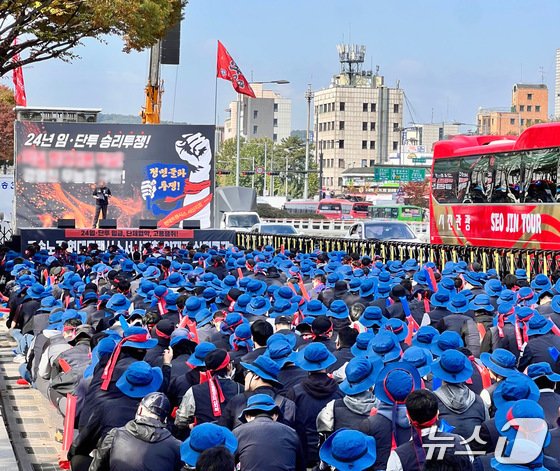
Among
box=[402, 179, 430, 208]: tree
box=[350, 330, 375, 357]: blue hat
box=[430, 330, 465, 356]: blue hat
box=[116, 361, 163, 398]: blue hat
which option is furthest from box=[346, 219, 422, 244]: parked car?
box=[402, 179, 430, 208]: tree

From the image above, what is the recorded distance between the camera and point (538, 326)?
37.2ft

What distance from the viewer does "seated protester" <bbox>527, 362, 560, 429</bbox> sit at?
806cm

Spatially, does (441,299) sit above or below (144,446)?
above

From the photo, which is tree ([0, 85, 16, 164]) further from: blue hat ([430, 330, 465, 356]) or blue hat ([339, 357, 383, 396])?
blue hat ([339, 357, 383, 396])

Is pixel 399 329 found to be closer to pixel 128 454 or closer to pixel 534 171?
pixel 128 454

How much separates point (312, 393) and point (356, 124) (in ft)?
471

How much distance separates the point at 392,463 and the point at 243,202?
163 feet

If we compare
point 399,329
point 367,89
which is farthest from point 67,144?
point 367,89

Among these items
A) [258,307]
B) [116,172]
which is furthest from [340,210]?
[258,307]

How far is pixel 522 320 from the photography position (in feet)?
38.6

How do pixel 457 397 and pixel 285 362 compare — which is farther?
pixel 285 362

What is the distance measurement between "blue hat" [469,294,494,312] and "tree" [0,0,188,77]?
14096mm

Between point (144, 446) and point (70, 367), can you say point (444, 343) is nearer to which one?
point (144, 446)

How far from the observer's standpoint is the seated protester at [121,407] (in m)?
8.06
